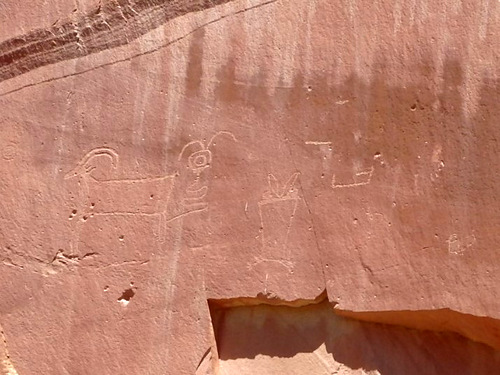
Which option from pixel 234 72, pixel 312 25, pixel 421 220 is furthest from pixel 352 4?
pixel 421 220

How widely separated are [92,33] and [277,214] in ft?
3.17

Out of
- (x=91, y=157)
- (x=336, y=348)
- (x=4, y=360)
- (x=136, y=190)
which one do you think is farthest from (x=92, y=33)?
(x=336, y=348)

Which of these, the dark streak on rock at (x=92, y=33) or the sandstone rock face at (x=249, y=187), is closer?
the sandstone rock face at (x=249, y=187)

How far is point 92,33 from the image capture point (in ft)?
11.1

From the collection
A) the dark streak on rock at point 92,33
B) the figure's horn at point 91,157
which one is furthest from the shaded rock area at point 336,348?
the dark streak on rock at point 92,33

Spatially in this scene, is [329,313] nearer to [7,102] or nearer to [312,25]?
[312,25]

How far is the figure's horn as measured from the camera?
10.8ft

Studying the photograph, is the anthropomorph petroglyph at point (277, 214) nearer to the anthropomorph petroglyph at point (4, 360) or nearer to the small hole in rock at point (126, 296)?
the small hole in rock at point (126, 296)

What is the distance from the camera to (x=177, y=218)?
10.6 ft

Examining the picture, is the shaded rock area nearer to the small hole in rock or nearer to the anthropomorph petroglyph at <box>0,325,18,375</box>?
the small hole in rock

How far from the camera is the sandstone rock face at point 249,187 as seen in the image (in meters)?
3.00

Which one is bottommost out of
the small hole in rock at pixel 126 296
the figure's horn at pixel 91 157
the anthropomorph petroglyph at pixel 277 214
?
the small hole in rock at pixel 126 296

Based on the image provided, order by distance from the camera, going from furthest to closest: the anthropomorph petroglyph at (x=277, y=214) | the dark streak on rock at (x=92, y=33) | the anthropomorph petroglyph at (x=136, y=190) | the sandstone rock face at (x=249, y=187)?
1. the dark streak on rock at (x=92, y=33)
2. the anthropomorph petroglyph at (x=136, y=190)
3. the anthropomorph petroglyph at (x=277, y=214)
4. the sandstone rock face at (x=249, y=187)

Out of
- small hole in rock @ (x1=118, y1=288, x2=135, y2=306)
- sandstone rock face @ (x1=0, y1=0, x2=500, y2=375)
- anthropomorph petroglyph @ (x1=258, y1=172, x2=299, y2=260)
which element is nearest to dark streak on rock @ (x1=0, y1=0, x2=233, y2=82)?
sandstone rock face @ (x1=0, y1=0, x2=500, y2=375)
